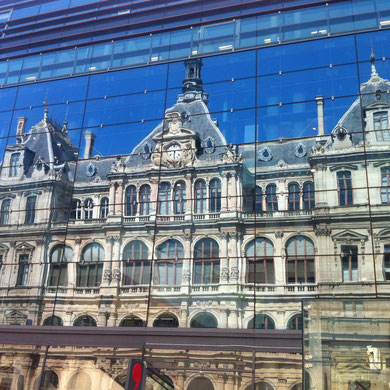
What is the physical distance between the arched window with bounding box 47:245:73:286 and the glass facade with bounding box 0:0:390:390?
78 millimetres

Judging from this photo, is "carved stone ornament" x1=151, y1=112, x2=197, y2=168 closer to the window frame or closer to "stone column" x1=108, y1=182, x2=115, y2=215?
"stone column" x1=108, y1=182, x2=115, y2=215

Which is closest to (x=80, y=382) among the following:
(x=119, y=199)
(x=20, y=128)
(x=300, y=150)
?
(x=119, y=199)

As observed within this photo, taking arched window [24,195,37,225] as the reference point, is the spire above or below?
above

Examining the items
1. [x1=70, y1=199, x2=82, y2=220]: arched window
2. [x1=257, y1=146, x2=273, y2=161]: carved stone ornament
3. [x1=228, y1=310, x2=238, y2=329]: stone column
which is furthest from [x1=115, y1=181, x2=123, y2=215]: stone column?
[x1=228, y1=310, x2=238, y2=329]: stone column

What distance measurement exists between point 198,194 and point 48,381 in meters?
10.5

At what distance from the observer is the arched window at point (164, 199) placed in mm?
24281

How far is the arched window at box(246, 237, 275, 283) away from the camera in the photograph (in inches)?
859

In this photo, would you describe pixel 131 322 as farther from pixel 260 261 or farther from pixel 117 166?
pixel 117 166

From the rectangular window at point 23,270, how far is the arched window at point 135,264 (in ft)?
17.4

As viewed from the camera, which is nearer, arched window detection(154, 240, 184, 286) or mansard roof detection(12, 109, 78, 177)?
arched window detection(154, 240, 184, 286)

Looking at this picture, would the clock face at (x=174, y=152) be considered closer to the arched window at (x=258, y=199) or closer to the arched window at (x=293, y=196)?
the arched window at (x=258, y=199)

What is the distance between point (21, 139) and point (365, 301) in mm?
20091

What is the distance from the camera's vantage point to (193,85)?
26156 mm

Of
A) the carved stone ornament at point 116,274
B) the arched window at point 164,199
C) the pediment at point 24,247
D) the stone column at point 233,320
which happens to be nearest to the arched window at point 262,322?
the stone column at point 233,320
